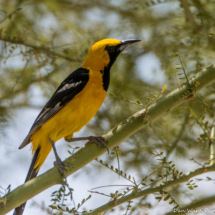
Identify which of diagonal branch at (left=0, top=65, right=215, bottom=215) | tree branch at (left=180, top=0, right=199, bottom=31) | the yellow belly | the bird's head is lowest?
diagonal branch at (left=0, top=65, right=215, bottom=215)

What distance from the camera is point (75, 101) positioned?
293 cm

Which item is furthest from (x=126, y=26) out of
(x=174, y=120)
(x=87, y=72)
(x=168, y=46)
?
(x=174, y=120)

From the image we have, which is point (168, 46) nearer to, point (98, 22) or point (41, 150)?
point (98, 22)

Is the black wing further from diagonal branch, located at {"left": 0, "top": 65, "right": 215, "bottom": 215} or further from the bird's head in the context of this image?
diagonal branch, located at {"left": 0, "top": 65, "right": 215, "bottom": 215}

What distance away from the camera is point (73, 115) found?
2900mm

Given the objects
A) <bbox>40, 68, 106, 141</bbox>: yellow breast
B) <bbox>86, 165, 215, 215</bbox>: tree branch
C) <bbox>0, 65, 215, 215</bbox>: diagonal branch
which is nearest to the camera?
<bbox>86, 165, 215, 215</bbox>: tree branch

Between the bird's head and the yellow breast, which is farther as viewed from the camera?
the bird's head

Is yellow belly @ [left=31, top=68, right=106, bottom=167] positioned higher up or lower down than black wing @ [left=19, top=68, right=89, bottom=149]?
lower down

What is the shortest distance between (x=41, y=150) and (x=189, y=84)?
1.63m

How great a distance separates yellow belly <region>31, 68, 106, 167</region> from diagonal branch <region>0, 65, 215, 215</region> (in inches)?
29.6

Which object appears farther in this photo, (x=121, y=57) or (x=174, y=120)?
(x=121, y=57)

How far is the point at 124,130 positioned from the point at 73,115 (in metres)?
0.88

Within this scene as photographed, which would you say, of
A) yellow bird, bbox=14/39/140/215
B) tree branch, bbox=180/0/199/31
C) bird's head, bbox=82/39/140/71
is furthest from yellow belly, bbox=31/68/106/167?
tree branch, bbox=180/0/199/31

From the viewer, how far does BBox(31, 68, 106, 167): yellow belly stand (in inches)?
114
